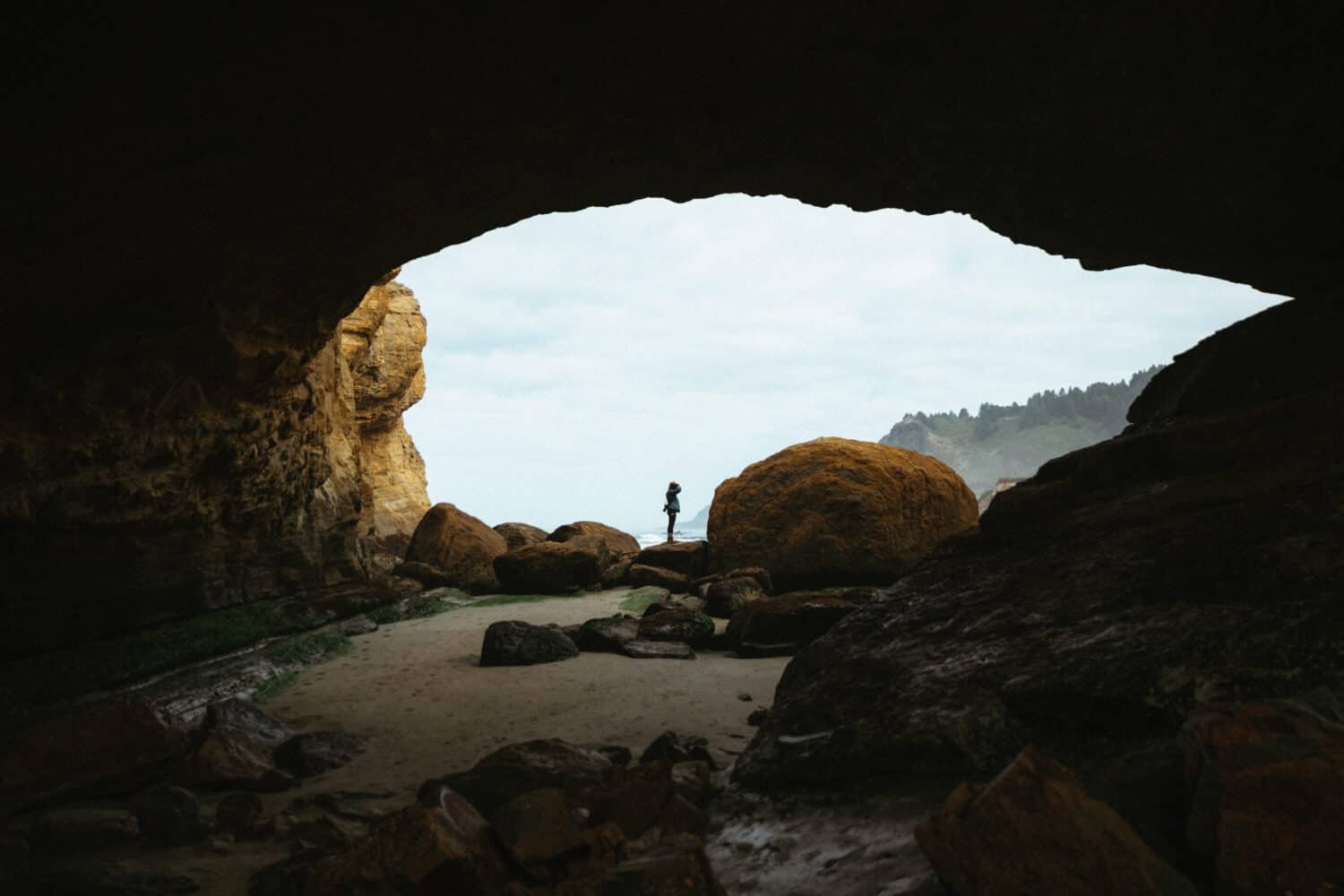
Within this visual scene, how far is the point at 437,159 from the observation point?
490 cm

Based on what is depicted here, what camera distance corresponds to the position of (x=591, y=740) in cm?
450

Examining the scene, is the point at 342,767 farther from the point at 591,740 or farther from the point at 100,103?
the point at 100,103

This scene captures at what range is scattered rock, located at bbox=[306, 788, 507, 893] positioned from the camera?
2.15 m

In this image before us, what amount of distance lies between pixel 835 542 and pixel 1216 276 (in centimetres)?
591

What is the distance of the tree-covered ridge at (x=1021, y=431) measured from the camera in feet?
305

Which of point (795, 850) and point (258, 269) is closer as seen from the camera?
point (795, 850)

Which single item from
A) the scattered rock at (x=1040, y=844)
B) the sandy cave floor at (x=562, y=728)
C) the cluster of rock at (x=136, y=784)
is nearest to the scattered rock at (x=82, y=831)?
the cluster of rock at (x=136, y=784)

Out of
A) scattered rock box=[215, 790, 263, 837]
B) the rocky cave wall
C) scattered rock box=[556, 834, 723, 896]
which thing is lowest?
scattered rock box=[215, 790, 263, 837]

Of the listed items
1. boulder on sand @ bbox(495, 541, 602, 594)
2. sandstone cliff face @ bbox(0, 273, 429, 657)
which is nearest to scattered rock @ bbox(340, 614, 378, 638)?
sandstone cliff face @ bbox(0, 273, 429, 657)

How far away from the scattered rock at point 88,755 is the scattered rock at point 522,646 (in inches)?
126

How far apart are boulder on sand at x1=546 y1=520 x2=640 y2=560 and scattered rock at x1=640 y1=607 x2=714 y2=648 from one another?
790 centimetres

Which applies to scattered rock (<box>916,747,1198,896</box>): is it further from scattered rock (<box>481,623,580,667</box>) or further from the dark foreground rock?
scattered rock (<box>481,623,580,667</box>)

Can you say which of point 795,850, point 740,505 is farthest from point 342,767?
point 740,505

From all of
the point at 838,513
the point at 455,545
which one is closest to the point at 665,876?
the point at 838,513
